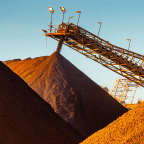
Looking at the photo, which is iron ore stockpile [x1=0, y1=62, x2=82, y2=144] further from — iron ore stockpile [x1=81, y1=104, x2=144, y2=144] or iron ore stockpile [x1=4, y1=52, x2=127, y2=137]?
iron ore stockpile [x1=4, y1=52, x2=127, y2=137]

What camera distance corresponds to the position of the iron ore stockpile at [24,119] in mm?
8312

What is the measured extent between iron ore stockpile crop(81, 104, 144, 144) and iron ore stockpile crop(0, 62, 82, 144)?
7.98 ft

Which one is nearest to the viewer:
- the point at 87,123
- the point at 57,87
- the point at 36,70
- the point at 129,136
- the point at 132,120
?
the point at 129,136

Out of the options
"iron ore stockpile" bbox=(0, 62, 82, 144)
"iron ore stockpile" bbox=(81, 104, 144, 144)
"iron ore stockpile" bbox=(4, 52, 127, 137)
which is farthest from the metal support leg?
"iron ore stockpile" bbox=(81, 104, 144, 144)

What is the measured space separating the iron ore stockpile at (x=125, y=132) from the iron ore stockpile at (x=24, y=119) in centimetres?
243

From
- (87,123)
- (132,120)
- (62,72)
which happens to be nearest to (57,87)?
(62,72)

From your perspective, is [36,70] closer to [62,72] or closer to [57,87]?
[62,72]

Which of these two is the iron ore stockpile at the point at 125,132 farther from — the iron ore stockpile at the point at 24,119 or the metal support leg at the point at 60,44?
the metal support leg at the point at 60,44

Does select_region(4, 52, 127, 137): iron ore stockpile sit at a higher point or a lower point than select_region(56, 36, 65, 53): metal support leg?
lower

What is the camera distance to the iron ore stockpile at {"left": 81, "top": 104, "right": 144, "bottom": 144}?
637 cm

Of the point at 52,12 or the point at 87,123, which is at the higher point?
the point at 52,12

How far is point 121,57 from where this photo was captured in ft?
59.4

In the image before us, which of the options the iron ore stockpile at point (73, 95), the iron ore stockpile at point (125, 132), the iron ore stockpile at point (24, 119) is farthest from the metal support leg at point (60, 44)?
the iron ore stockpile at point (125, 132)

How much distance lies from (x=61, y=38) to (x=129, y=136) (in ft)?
43.9
